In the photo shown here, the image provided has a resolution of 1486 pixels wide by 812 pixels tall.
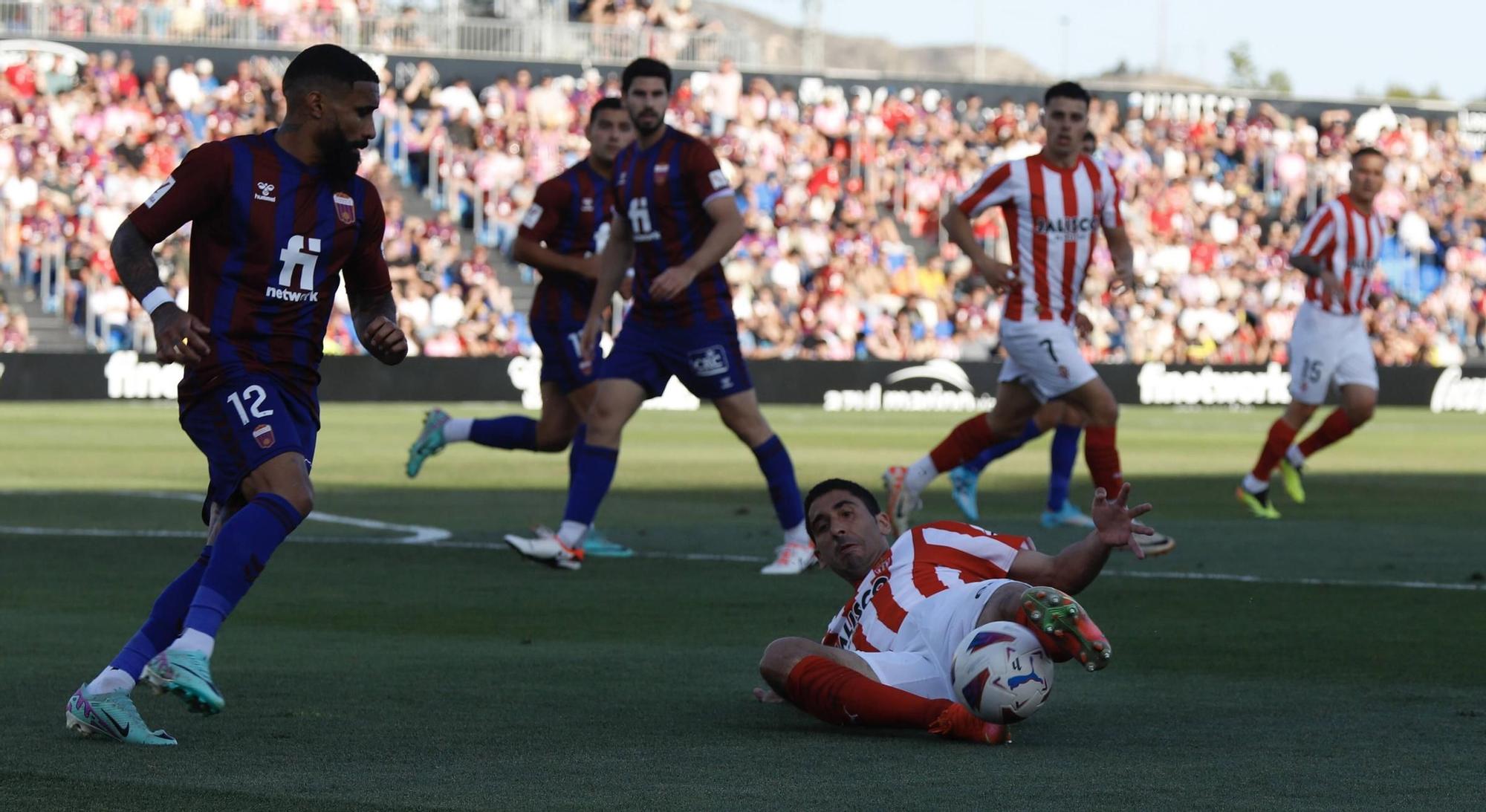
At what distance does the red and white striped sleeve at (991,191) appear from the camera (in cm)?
1229

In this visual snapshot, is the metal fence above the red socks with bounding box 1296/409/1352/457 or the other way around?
above

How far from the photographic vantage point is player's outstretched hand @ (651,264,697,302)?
33.0 feet

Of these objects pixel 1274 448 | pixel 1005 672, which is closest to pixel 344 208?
pixel 1005 672

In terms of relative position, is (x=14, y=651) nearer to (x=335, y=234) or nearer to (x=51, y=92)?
(x=335, y=234)

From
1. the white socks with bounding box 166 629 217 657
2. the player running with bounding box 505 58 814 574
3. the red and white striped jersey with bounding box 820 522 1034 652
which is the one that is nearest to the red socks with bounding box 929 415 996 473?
the player running with bounding box 505 58 814 574

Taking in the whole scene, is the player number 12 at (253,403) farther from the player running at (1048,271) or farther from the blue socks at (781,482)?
the player running at (1048,271)

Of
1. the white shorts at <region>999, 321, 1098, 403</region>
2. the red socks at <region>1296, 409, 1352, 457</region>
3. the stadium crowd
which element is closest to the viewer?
the white shorts at <region>999, 321, 1098, 403</region>

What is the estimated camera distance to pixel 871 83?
1594 inches

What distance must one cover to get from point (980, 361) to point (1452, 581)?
24403 mm

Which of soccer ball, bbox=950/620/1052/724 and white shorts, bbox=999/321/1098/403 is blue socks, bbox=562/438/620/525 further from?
soccer ball, bbox=950/620/1052/724

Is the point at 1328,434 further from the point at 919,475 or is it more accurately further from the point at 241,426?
the point at 241,426

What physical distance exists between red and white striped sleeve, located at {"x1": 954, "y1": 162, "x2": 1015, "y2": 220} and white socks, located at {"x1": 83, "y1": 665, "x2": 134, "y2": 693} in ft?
24.4

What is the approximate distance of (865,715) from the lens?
568 cm

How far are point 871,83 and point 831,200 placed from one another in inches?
140
